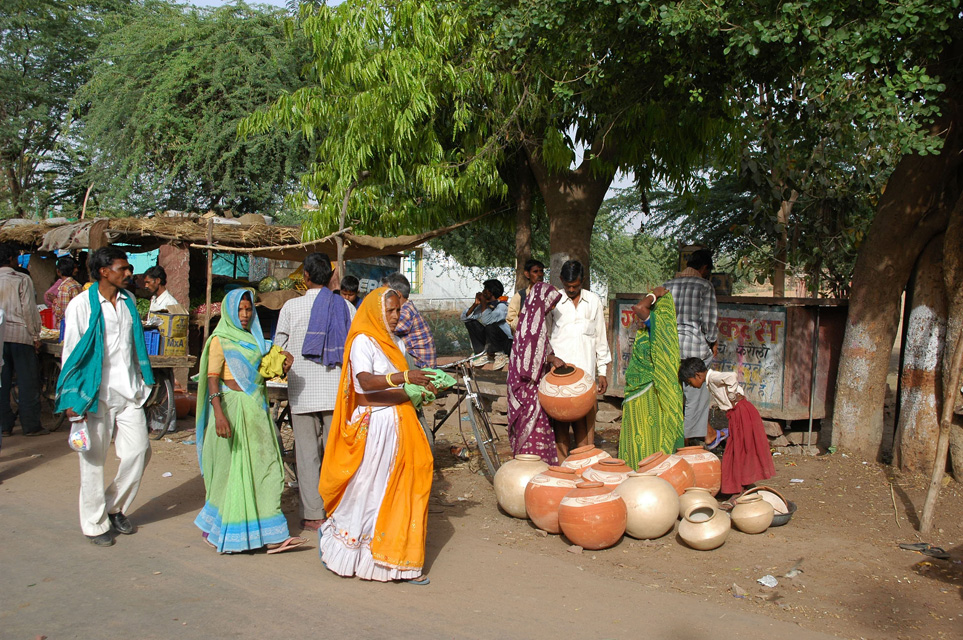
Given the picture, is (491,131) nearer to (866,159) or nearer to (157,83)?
(866,159)

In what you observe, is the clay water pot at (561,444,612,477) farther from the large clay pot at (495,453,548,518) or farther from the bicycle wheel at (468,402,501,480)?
the bicycle wheel at (468,402,501,480)

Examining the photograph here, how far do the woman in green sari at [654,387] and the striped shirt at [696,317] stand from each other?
0.97 feet

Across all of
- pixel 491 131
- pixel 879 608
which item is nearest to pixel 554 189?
pixel 491 131

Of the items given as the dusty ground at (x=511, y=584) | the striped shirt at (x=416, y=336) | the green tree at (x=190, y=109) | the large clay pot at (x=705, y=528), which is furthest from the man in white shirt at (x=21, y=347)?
the green tree at (x=190, y=109)

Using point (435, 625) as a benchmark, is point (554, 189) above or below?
above

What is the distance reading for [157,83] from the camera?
56.7 ft

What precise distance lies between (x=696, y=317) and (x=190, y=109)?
14816 millimetres

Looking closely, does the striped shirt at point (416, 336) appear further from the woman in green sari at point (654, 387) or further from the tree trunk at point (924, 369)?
the tree trunk at point (924, 369)

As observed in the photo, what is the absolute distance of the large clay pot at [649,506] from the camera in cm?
515

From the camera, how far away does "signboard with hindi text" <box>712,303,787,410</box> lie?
7738mm

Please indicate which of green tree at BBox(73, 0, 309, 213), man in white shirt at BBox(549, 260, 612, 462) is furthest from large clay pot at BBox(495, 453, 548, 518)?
green tree at BBox(73, 0, 309, 213)

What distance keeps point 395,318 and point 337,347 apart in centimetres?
115

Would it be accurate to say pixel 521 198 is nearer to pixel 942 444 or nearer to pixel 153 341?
pixel 153 341

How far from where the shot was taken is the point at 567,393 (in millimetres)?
6082
